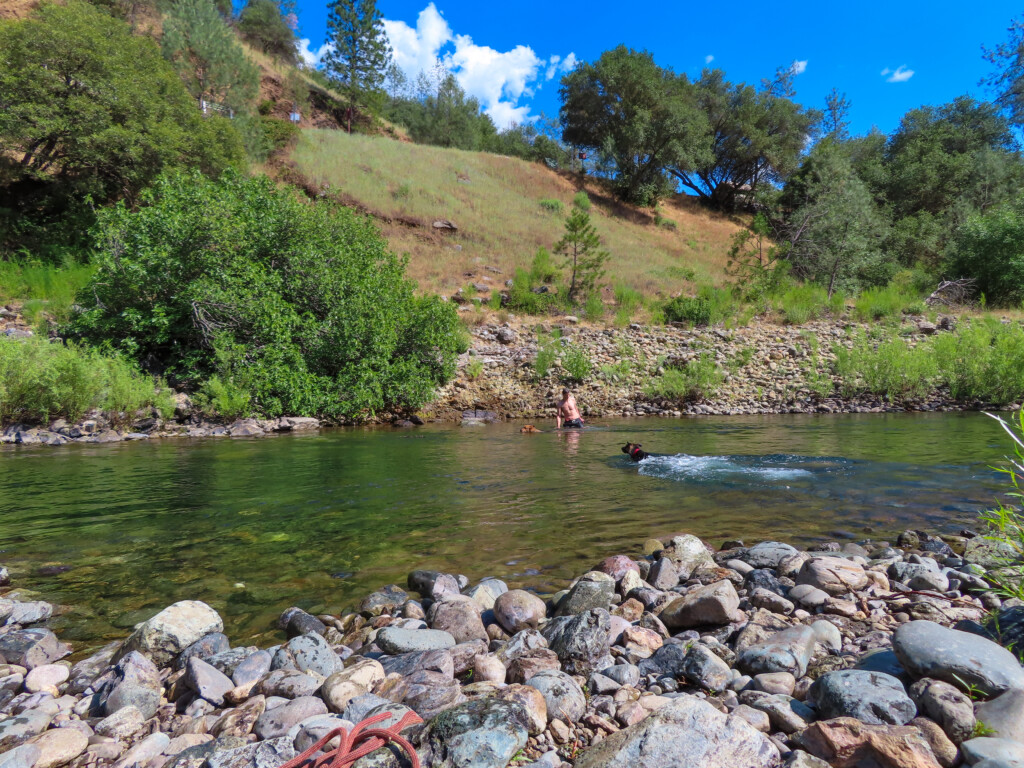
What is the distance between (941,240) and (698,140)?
65.9 feet

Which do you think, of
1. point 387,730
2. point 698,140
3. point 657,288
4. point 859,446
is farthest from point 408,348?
point 698,140

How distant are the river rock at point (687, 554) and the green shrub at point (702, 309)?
2017 cm

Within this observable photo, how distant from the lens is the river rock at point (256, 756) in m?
1.99

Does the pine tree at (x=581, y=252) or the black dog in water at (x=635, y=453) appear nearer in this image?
the black dog in water at (x=635, y=453)

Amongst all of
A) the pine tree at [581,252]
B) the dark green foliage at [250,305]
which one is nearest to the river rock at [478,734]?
the dark green foliage at [250,305]

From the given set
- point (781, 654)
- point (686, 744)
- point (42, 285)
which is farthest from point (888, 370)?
point (42, 285)

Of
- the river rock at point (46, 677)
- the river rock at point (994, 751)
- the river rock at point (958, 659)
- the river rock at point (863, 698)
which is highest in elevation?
the river rock at point (958, 659)

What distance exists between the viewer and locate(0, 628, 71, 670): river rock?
9.70 feet

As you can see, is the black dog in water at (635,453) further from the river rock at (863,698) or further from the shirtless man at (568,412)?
the river rock at (863,698)

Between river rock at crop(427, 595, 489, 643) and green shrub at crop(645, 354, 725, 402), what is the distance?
1567 cm

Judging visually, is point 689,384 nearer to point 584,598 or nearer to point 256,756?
point 584,598

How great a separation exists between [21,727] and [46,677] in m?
0.55

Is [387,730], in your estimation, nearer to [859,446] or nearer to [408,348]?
[859,446]

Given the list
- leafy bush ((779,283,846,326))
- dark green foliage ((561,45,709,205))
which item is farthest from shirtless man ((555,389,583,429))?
dark green foliage ((561,45,709,205))
